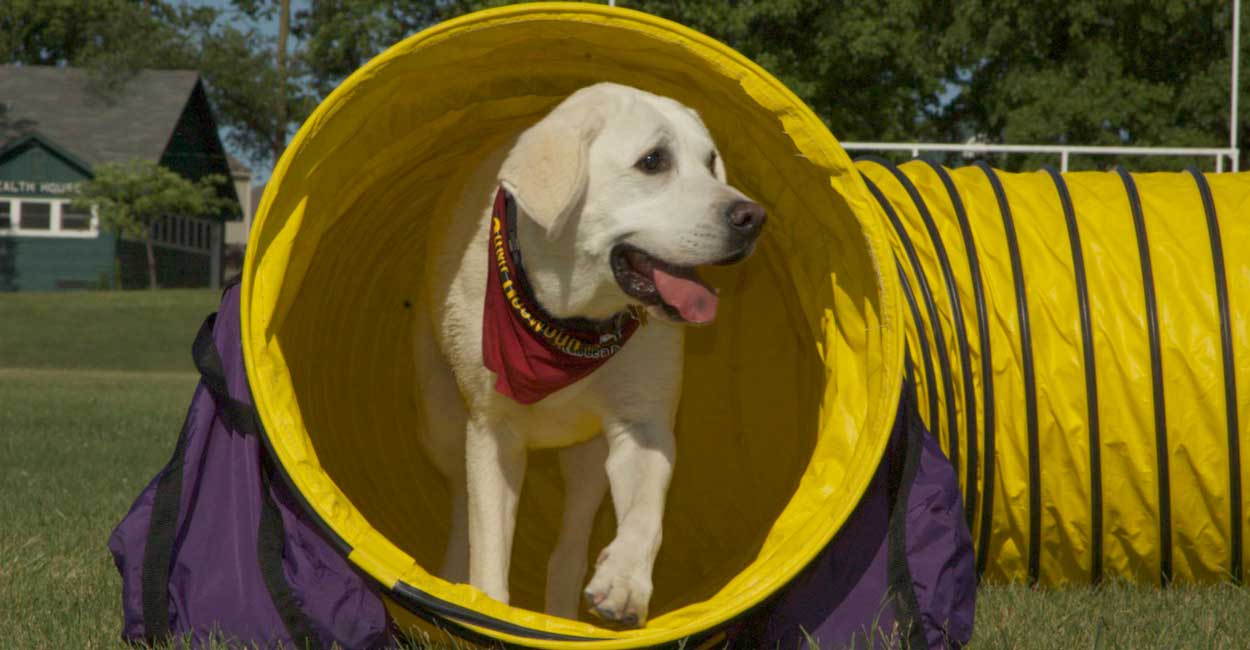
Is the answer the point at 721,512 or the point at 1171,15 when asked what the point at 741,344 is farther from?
the point at 1171,15

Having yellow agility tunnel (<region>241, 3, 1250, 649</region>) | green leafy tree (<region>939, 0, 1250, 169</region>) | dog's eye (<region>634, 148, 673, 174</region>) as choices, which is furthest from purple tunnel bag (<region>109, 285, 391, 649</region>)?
green leafy tree (<region>939, 0, 1250, 169</region>)

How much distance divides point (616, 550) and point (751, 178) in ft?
5.69

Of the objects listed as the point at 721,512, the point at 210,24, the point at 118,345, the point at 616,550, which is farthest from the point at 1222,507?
the point at 210,24

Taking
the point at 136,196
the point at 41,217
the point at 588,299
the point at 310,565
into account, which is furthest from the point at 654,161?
the point at 41,217

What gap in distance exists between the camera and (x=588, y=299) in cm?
426

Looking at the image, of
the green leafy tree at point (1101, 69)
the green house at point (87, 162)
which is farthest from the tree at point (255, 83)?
the green leafy tree at point (1101, 69)

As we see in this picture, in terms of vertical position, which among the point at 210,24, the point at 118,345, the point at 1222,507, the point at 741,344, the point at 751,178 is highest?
the point at 210,24

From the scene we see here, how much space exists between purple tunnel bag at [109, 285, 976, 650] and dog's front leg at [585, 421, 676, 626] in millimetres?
236

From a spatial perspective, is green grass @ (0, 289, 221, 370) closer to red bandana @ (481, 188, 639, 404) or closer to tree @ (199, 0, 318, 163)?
tree @ (199, 0, 318, 163)

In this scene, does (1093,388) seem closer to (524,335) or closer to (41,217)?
(524,335)

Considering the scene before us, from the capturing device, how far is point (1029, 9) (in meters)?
28.5

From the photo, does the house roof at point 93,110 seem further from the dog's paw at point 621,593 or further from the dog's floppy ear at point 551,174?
the dog's paw at point 621,593

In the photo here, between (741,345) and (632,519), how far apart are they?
1.89m

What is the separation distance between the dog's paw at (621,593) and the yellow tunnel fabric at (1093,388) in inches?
54.2
